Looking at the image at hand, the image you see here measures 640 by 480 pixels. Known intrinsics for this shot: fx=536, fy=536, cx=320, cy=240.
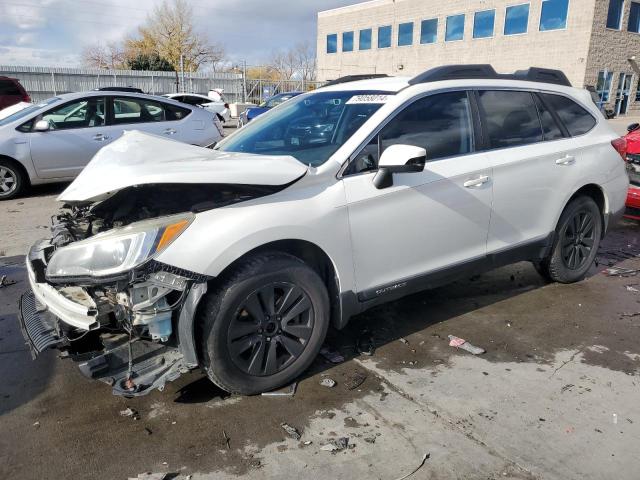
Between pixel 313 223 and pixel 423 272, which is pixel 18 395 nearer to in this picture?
pixel 313 223

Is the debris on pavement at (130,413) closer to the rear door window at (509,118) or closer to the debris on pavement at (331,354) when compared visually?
the debris on pavement at (331,354)

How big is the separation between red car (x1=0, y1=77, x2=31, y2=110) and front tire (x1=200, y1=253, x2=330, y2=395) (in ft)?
46.2

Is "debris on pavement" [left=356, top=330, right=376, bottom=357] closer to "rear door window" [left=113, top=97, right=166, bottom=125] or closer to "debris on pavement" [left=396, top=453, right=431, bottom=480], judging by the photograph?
"debris on pavement" [left=396, top=453, right=431, bottom=480]

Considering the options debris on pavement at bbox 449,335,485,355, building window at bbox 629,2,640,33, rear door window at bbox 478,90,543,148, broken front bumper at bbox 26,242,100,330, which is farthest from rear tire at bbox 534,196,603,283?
building window at bbox 629,2,640,33

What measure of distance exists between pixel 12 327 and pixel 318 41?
158 feet

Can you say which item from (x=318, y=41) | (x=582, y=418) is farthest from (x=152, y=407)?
(x=318, y=41)

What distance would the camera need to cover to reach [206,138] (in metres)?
9.95

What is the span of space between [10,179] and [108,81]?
23077 millimetres

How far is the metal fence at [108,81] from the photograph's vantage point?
27453 mm

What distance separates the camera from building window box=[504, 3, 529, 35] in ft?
106

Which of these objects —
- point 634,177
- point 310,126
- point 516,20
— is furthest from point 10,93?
point 516,20

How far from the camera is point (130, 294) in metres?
2.72

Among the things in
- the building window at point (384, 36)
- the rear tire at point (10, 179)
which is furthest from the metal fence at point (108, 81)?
the rear tire at point (10, 179)

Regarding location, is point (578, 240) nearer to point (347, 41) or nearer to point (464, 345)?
point (464, 345)
